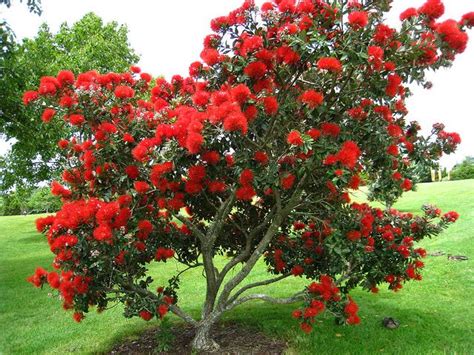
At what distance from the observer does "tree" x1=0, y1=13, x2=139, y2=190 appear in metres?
11.4

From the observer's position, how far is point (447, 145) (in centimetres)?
545

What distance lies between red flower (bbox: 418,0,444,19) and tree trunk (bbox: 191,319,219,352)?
473 centimetres

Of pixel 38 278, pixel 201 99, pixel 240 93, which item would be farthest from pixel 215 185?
pixel 38 278

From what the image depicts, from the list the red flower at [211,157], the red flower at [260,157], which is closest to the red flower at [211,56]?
the red flower at [211,157]

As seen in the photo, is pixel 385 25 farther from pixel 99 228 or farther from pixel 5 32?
pixel 5 32

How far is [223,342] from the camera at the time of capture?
6.52 m

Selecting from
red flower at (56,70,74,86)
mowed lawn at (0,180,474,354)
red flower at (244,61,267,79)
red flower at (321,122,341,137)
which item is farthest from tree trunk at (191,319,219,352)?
red flower at (56,70,74,86)

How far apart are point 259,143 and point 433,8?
2262 mm

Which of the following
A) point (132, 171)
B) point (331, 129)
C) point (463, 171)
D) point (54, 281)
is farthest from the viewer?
point (463, 171)

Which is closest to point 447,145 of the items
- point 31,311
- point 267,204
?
point 267,204

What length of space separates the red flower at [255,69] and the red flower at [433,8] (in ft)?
5.56

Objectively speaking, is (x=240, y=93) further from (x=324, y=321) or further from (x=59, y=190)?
(x=324, y=321)

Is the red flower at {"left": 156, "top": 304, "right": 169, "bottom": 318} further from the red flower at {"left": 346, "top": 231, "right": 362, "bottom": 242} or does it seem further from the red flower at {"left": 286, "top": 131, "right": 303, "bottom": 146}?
the red flower at {"left": 286, "top": 131, "right": 303, "bottom": 146}

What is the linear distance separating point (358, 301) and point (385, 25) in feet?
19.6
